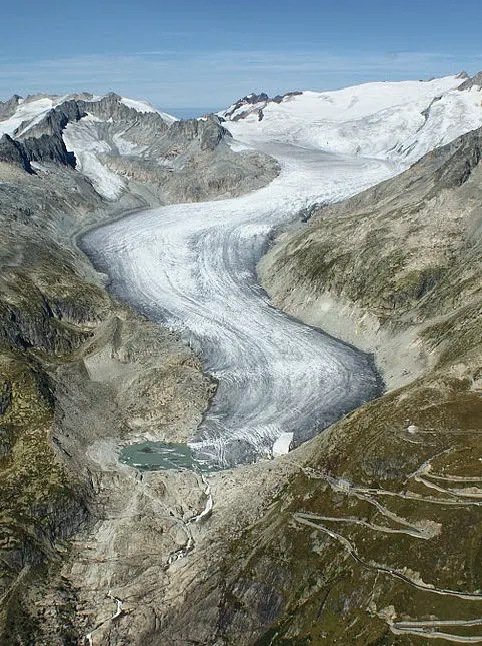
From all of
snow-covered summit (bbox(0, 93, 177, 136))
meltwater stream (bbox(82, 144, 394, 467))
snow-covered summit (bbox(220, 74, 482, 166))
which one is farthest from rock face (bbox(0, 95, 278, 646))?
snow-covered summit (bbox(220, 74, 482, 166))

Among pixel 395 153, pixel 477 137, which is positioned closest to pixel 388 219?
pixel 477 137

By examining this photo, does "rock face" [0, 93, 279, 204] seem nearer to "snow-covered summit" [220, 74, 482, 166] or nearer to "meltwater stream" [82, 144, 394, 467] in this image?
"meltwater stream" [82, 144, 394, 467]

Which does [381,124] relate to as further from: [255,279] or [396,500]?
[396,500]

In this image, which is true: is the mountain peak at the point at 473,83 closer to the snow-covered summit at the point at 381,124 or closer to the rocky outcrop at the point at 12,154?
the snow-covered summit at the point at 381,124

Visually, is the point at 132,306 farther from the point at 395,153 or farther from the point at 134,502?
the point at 395,153

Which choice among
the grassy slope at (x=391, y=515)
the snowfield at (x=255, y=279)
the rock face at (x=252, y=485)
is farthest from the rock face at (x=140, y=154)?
the grassy slope at (x=391, y=515)

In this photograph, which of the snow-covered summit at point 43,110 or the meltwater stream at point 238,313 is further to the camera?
the snow-covered summit at point 43,110
